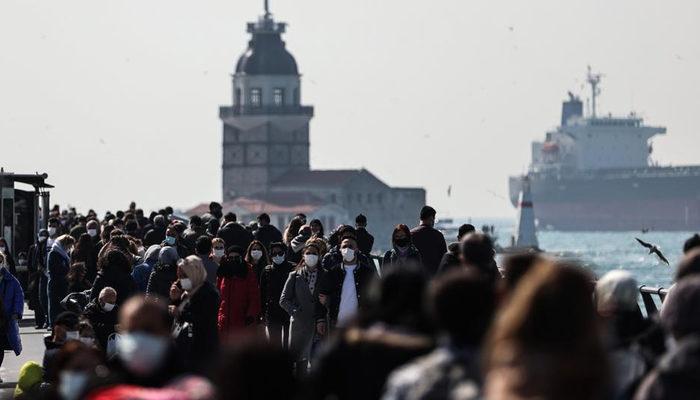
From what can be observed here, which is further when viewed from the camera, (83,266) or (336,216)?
(336,216)

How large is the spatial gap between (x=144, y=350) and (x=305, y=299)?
33.8 feet

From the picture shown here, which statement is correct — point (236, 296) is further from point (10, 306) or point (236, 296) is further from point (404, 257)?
point (10, 306)

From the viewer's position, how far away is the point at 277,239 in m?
21.6

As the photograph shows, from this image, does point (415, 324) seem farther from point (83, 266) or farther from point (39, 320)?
point (39, 320)

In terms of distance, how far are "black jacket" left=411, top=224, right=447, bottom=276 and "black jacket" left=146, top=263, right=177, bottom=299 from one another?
2.00 meters

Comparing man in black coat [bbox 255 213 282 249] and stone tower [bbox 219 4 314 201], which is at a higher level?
stone tower [bbox 219 4 314 201]

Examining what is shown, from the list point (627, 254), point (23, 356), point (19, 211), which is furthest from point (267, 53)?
point (23, 356)

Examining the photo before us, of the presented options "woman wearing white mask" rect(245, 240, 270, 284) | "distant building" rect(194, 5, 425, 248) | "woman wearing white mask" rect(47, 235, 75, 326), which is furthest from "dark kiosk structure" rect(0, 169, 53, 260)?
"distant building" rect(194, 5, 425, 248)

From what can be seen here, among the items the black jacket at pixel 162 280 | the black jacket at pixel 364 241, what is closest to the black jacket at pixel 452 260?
the black jacket at pixel 162 280

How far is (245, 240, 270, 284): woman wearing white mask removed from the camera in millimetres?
18469

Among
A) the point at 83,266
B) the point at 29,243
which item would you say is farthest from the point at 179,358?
the point at 29,243

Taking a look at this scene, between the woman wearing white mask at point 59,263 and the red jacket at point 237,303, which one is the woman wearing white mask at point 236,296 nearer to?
the red jacket at point 237,303

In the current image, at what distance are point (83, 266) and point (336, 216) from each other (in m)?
140

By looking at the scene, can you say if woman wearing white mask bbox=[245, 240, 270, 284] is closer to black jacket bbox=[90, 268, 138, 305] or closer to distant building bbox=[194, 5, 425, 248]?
black jacket bbox=[90, 268, 138, 305]
